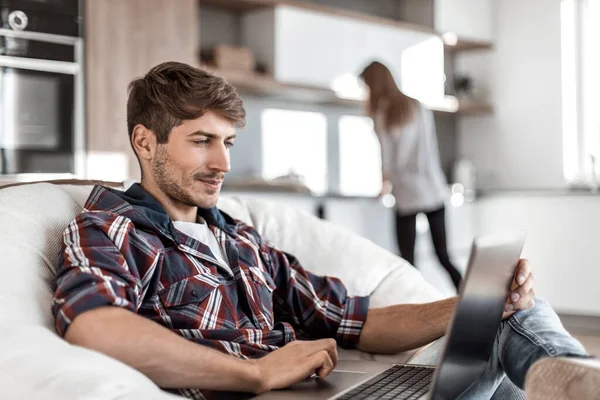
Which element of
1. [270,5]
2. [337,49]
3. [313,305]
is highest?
[270,5]

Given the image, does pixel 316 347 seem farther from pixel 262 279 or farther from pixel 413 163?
pixel 413 163

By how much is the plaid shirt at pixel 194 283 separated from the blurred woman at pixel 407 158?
8.06 feet

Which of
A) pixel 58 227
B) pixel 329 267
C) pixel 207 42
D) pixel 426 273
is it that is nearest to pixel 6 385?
pixel 58 227

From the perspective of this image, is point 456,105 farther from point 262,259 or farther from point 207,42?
point 262,259

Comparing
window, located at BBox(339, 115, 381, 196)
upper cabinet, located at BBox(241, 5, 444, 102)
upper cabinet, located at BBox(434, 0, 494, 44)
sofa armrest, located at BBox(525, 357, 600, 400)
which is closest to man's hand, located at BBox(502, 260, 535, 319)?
sofa armrest, located at BBox(525, 357, 600, 400)

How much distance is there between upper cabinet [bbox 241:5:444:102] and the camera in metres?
4.95

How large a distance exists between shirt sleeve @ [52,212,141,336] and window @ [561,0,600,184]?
5.04 metres

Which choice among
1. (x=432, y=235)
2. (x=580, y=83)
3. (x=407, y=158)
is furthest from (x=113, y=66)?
(x=580, y=83)

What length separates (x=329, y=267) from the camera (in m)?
2.37

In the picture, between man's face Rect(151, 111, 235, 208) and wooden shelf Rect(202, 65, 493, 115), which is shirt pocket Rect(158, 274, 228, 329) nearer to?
man's face Rect(151, 111, 235, 208)

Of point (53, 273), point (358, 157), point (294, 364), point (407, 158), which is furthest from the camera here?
point (358, 157)

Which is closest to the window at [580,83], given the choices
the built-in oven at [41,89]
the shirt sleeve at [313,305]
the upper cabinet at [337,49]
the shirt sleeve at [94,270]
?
the upper cabinet at [337,49]

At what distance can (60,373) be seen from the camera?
1.35m

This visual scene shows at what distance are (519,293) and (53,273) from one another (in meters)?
0.97
